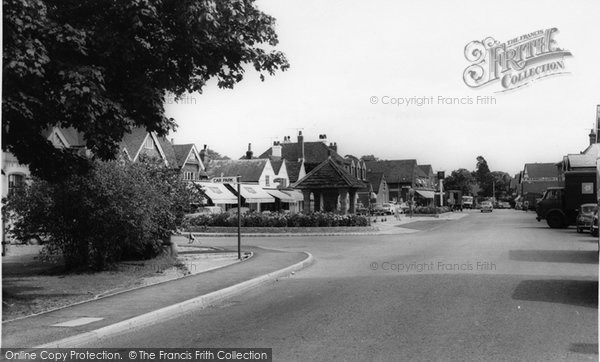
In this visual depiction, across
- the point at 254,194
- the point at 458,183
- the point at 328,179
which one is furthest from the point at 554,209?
the point at 458,183

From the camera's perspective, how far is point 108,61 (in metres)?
9.41

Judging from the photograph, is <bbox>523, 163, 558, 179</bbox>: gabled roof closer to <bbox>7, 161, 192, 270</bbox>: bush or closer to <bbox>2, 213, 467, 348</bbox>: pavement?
<bbox>2, 213, 467, 348</bbox>: pavement

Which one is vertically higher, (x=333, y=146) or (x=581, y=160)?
(x=333, y=146)

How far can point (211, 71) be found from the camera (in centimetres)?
1068

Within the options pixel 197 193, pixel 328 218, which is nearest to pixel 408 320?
pixel 197 193

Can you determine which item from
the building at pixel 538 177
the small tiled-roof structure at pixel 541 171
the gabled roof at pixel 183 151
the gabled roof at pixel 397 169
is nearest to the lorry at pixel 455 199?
the gabled roof at pixel 397 169

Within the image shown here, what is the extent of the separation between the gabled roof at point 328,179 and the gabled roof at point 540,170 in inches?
2824

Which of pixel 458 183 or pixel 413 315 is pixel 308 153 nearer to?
pixel 458 183

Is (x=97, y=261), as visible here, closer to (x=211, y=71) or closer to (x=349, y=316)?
(x=211, y=71)

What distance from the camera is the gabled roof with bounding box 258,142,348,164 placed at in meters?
72.9

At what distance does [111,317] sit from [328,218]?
929 inches

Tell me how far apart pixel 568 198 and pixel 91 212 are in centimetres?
2655

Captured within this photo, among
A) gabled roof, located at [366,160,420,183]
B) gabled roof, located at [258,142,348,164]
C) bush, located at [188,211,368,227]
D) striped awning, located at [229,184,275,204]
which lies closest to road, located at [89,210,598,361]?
bush, located at [188,211,368,227]

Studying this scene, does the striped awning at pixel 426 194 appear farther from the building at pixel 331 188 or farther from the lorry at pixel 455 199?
the building at pixel 331 188
